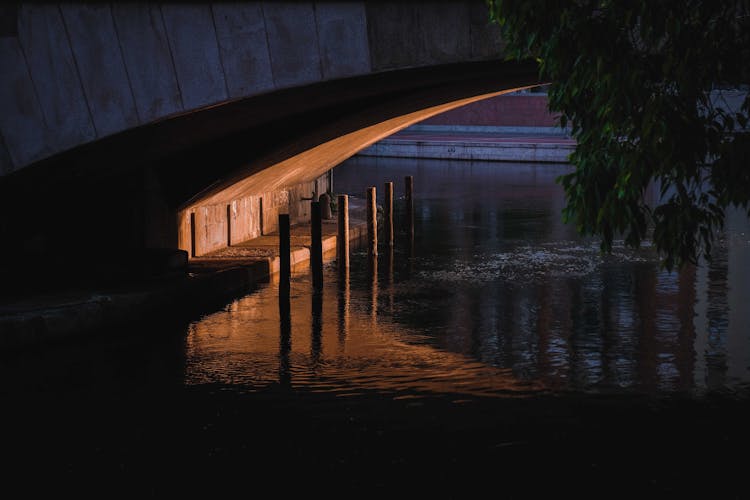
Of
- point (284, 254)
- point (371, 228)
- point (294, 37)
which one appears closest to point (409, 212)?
point (371, 228)

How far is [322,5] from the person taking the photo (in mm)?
14695

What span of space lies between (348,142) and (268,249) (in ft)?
13.0

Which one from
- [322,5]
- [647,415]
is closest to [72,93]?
[322,5]

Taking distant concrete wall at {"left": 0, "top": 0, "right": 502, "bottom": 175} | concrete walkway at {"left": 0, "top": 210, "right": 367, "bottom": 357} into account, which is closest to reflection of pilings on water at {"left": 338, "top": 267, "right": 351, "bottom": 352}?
concrete walkway at {"left": 0, "top": 210, "right": 367, "bottom": 357}

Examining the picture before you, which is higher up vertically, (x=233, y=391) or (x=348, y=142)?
(x=348, y=142)

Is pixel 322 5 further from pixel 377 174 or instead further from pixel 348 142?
pixel 377 174

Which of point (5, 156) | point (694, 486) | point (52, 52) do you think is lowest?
point (694, 486)

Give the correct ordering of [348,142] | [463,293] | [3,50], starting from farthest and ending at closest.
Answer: [348,142], [463,293], [3,50]

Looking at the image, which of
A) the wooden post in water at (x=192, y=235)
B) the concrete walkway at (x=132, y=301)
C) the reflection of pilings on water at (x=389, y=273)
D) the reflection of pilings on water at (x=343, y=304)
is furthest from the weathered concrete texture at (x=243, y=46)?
the wooden post in water at (x=192, y=235)

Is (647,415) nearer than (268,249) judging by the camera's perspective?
Yes

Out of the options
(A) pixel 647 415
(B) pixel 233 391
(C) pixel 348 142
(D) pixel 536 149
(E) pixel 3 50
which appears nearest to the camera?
(A) pixel 647 415

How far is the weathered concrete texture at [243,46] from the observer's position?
14.8m

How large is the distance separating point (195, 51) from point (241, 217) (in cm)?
934

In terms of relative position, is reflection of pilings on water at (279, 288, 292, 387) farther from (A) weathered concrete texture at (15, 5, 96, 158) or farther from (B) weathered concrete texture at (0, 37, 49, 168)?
(B) weathered concrete texture at (0, 37, 49, 168)
